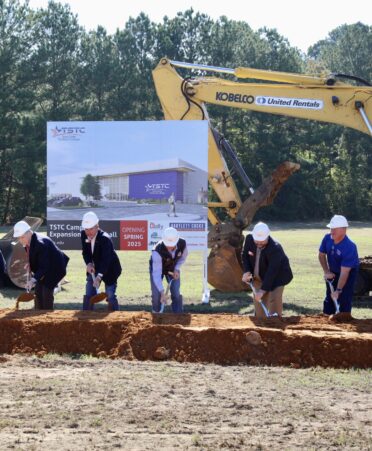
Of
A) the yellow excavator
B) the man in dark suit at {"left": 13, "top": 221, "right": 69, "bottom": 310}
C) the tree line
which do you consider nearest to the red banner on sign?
the yellow excavator

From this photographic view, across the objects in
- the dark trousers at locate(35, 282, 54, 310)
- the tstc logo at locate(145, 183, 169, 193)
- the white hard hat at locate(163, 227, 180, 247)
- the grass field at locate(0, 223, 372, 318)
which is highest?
the tstc logo at locate(145, 183, 169, 193)

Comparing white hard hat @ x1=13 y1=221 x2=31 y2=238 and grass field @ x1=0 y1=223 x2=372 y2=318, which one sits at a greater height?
white hard hat @ x1=13 y1=221 x2=31 y2=238

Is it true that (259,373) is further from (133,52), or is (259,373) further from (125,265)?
(133,52)

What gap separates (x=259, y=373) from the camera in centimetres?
928

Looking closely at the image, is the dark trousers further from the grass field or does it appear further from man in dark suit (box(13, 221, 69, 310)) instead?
the grass field

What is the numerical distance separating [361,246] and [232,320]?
22.1 metres

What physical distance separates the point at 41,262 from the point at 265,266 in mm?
3146

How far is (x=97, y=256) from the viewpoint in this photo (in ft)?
39.4

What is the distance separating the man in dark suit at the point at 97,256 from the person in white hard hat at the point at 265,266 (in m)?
2.01

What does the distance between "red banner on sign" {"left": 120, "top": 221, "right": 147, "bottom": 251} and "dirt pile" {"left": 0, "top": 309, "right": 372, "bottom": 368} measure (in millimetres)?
4125

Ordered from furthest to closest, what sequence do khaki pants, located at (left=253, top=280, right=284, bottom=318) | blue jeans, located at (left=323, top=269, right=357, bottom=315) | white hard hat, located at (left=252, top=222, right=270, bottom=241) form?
khaki pants, located at (left=253, top=280, right=284, bottom=318)
blue jeans, located at (left=323, top=269, right=357, bottom=315)
white hard hat, located at (left=252, top=222, right=270, bottom=241)

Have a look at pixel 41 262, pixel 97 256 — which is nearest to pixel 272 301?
pixel 97 256

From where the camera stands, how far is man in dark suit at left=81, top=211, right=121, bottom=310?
11.9 meters

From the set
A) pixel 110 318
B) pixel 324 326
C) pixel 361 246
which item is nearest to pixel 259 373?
pixel 324 326
